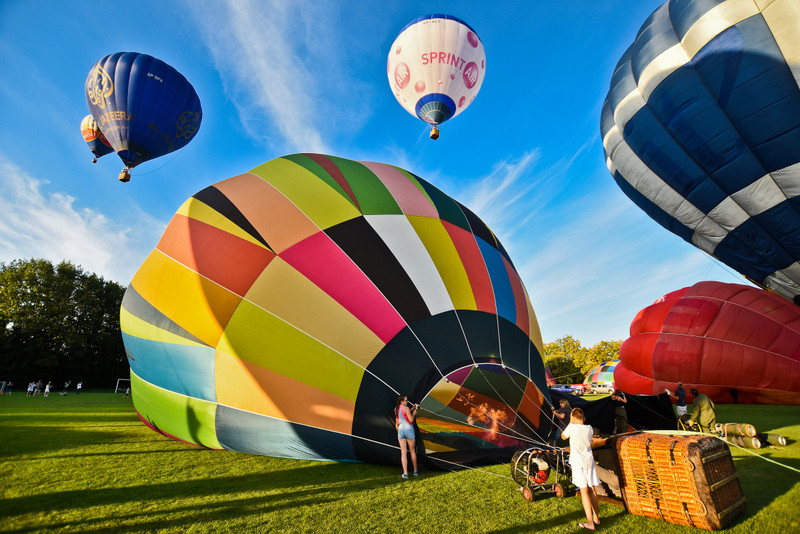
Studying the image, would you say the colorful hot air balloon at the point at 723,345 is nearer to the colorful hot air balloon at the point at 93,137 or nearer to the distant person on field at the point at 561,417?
the distant person on field at the point at 561,417

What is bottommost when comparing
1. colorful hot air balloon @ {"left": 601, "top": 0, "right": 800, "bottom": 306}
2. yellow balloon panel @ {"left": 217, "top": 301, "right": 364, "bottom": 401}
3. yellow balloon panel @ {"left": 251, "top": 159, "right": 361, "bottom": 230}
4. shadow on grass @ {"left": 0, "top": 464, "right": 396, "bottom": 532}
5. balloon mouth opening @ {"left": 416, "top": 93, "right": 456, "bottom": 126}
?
shadow on grass @ {"left": 0, "top": 464, "right": 396, "bottom": 532}

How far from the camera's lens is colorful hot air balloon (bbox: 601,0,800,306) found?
5.87 m

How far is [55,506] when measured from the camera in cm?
351

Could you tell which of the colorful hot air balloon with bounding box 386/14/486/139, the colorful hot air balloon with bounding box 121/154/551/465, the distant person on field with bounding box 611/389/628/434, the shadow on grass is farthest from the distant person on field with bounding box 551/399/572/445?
the colorful hot air balloon with bounding box 386/14/486/139

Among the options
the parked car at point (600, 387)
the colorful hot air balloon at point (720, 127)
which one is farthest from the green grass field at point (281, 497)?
the parked car at point (600, 387)

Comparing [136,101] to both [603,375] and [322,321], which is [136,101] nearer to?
[322,321]

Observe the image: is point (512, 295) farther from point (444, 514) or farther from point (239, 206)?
point (239, 206)

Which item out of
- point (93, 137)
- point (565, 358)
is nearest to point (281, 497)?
point (93, 137)

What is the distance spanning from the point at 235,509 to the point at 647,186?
9495 mm

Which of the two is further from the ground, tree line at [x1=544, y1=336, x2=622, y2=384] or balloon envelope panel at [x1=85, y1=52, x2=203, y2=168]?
balloon envelope panel at [x1=85, y1=52, x2=203, y2=168]

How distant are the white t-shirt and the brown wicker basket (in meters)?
0.50

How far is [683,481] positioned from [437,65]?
11.2 metres

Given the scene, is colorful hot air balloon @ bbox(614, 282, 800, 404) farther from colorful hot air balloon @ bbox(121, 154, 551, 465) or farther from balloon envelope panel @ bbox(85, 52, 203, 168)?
balloon envelope panel @ bbox(85, 52, 203, 168)

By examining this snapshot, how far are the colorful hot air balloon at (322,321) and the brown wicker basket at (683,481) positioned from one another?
2.18 meters
